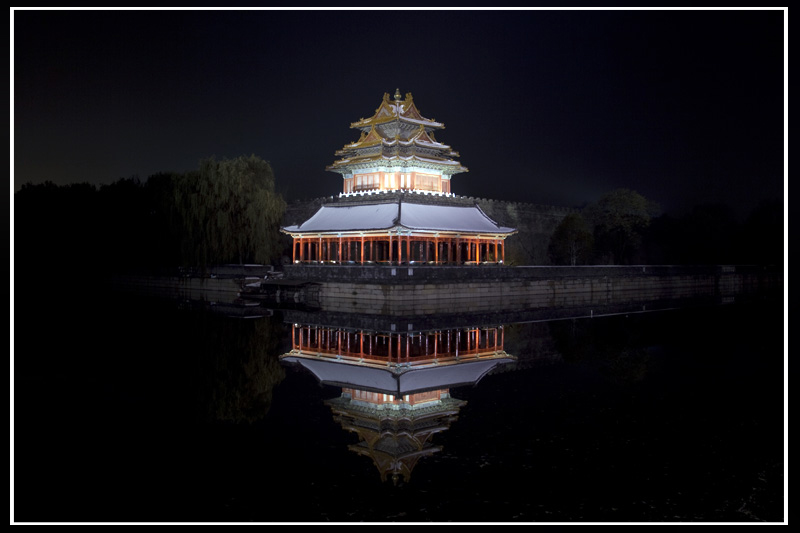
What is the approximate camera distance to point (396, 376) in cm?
1113

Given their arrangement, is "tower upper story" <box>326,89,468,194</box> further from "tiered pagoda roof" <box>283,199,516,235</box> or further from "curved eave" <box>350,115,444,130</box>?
"tiered pagoda roof" <box>283,199,516,235</box>

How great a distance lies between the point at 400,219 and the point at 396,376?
50.0ft

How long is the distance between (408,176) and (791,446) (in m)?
23.2

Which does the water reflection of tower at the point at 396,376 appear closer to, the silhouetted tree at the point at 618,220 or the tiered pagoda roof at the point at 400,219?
the tiered pagoda roof at the point at 400,219

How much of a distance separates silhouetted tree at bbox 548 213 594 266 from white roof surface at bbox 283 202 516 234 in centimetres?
740

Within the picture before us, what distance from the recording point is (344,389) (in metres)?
10.1

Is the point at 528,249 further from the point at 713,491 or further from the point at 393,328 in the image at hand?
the point at 713,491

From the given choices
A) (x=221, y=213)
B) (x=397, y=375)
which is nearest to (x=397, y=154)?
(x=221, y=213)

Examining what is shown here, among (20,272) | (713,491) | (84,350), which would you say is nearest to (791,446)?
(713,491)

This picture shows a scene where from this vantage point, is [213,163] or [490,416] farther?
[213,163]

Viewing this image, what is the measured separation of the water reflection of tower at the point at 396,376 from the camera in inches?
288

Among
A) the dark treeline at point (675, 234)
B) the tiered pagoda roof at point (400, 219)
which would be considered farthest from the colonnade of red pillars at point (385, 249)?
the dark treeline at point (675, 234)

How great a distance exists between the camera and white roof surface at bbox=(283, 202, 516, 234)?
86.9 feet

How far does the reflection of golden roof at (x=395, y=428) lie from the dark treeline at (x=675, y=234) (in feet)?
95.5
